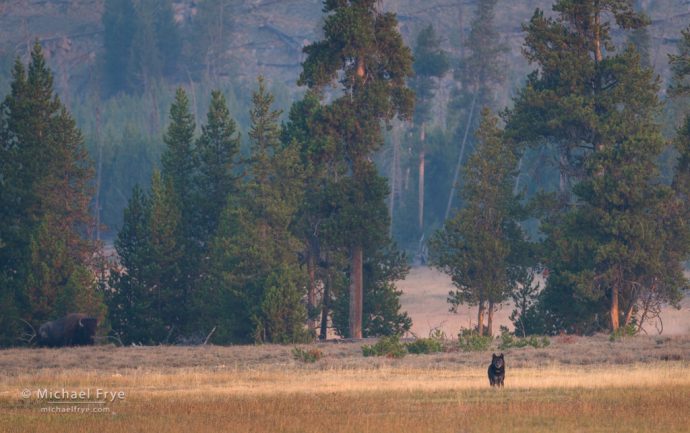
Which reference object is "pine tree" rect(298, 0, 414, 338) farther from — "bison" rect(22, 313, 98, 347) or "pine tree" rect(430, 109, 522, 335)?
"bison" rect(22, 313, 98, 347)

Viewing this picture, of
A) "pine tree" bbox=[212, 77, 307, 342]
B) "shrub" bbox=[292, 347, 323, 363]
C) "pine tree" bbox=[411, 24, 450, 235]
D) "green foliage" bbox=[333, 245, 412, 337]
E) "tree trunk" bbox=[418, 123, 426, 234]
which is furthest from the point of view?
"tree trunk" bbox=[418, 123, 426, 234]

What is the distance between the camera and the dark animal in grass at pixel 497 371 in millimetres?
28297

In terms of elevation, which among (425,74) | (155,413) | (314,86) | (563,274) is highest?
(425,74)

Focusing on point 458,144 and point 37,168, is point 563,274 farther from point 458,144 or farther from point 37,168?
point 458,144

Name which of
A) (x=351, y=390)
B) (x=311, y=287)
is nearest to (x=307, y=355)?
(x=351, y=390)

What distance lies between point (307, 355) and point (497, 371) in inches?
454

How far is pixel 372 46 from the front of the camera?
176 feet

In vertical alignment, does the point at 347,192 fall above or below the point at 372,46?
below

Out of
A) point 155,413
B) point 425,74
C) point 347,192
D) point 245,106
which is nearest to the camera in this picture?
point 155,413

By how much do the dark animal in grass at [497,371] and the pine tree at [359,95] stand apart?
22841 mm

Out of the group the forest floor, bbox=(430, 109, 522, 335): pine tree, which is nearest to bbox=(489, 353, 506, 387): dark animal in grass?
bbox=(430, 109, 522, 335): pine tree

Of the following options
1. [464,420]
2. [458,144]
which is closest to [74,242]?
[464,420]

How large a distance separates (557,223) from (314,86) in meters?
13.0

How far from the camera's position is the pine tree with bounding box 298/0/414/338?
51531 mm
